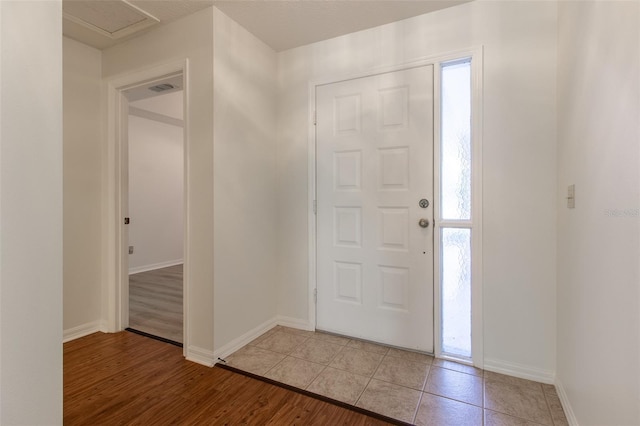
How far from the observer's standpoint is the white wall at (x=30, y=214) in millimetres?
858

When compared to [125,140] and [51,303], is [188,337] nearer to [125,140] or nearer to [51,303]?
[51,303]

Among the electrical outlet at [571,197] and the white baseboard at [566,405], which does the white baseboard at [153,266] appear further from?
the electrical outlet at [571,197]

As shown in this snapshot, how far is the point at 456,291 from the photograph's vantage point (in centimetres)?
213

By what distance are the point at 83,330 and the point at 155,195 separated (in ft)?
9.27

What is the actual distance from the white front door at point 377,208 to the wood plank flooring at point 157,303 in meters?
1.37

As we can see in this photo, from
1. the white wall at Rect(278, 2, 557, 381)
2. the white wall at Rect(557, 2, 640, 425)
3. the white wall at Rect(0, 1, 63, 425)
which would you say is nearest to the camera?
the white wall at Rect(0, 1, 63, 425)

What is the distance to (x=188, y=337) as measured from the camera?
218 centimetres

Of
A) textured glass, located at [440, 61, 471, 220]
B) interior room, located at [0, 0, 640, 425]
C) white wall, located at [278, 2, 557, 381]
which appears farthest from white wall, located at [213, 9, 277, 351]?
textured glass, located at [440, 61, 471, 220]

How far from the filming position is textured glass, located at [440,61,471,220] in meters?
2.09

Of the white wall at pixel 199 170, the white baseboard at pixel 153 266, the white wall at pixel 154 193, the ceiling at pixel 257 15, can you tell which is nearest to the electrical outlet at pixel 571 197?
the ceiling at pixel 257 15

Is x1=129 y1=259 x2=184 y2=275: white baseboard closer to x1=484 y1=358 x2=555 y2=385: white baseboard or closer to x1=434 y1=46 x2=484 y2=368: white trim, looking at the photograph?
x1=434 y1=46 x2=484 y2=368: white trim

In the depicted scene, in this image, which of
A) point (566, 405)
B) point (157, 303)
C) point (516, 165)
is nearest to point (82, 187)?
point (157, 303)

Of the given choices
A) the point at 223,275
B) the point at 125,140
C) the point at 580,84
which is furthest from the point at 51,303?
the point at 580,84

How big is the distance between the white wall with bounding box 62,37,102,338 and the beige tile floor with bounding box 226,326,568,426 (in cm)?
142
